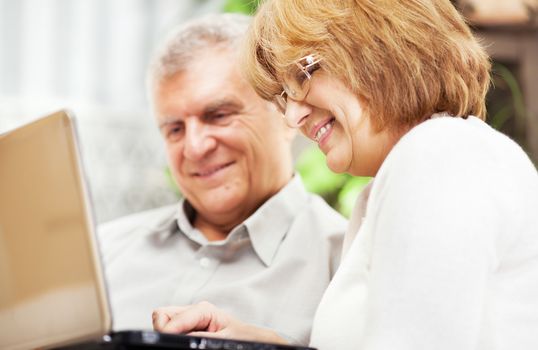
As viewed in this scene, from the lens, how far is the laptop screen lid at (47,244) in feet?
3.08

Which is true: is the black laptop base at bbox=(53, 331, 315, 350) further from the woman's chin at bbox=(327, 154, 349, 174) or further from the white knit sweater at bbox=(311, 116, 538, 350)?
the woman's chin at bbox=(327, 154, 349, 174)

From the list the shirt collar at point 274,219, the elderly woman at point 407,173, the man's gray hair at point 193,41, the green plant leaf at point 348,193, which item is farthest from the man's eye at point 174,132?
the green plant leaf at point 348,193

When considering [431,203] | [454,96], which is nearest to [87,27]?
[454,96]

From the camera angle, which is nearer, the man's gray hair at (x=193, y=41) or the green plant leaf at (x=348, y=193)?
the man's gray hair at (x=193, y=41)

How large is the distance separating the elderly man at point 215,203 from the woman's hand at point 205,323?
260 mm

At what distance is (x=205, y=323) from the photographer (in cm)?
132

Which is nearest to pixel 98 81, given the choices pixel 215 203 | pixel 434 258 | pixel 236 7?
pixel 236 7

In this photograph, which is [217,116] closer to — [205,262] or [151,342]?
[205,262]

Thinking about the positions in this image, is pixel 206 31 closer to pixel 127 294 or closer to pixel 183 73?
pixel 183 73

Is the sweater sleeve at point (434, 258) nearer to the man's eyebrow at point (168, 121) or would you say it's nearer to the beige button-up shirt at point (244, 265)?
the beige button-up shirt at point (244, 265)

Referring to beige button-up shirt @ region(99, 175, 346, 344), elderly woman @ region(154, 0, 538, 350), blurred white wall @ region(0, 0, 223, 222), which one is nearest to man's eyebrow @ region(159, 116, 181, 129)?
beige button-up shirt @ region(99, 175, 346, 344)

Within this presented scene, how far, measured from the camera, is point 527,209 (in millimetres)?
1018

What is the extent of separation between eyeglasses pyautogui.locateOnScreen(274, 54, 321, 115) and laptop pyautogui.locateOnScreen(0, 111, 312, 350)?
0.43 metres

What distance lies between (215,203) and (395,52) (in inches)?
31.8
